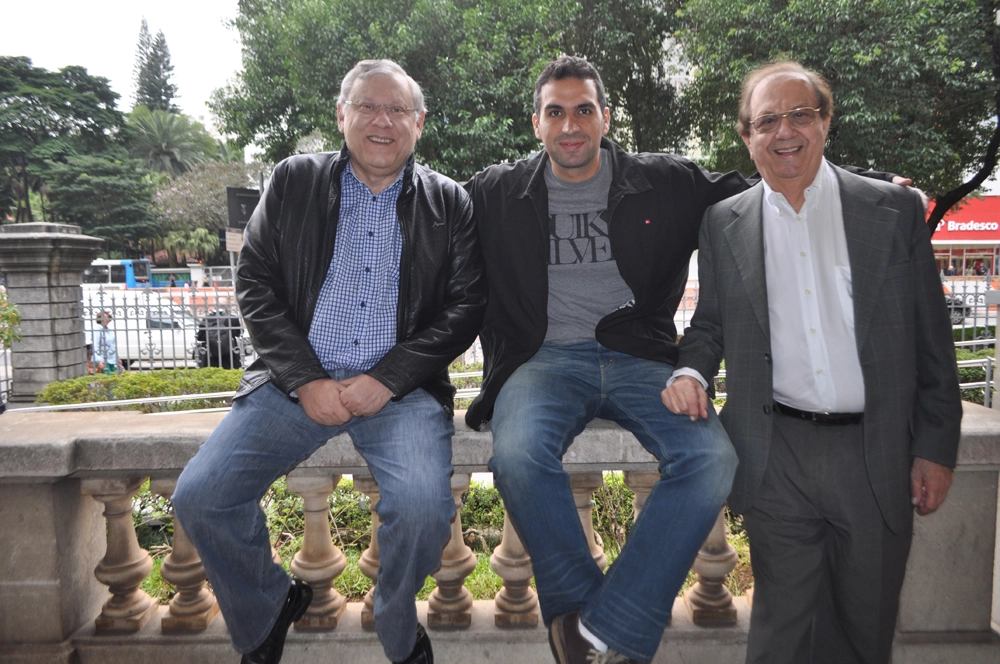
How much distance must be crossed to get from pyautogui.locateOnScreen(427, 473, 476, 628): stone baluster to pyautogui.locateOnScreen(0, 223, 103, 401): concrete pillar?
36.1 ft

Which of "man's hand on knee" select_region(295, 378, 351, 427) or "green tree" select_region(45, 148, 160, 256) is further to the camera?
"green tree" select_region(45, 148, 160, 256)

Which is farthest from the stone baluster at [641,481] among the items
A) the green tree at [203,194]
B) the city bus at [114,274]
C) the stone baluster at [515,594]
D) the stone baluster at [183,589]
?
the green tree at [203,194]

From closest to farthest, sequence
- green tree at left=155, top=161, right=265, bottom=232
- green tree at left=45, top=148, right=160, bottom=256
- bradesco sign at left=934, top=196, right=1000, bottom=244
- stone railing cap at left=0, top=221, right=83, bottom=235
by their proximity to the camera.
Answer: stone railing cap at left=0, top=221, right=83, bottom=235 < bradesco sign at left=934, top=196, right=1000, bottom=244 < green tree at left=155, top=161, right=265, bottom=232 < green tree at left=45, top=148, right=160, bottom=256

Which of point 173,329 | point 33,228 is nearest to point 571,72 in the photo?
point 173,329

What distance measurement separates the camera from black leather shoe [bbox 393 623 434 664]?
2.15 meters

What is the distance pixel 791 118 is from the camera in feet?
7.32

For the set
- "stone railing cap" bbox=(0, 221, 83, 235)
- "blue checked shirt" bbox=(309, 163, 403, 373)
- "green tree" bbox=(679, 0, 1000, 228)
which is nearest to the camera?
"blue checked shirt" bbox=(309, 163, 403, 373)

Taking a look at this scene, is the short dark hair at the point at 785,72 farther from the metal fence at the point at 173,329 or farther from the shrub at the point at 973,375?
the shrub at the point at 973,375

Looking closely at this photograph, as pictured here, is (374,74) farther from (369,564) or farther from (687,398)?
(369,564)

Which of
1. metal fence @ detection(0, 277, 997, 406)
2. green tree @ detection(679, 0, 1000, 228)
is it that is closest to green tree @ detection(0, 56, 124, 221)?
metal fence @ detection(0, 277, 997, 406)

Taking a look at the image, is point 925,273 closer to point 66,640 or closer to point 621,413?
point 621,413

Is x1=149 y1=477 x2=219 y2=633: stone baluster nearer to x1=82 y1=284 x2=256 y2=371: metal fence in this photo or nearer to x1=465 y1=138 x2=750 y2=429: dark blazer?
x1=465 y1=138 x2=750 y2=429: dark blazer

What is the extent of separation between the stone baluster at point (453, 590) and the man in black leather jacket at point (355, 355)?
17 cm

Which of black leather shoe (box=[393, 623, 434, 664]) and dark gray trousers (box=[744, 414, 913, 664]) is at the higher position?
dark gray trousers (box=[744, 414, 913, 664])
